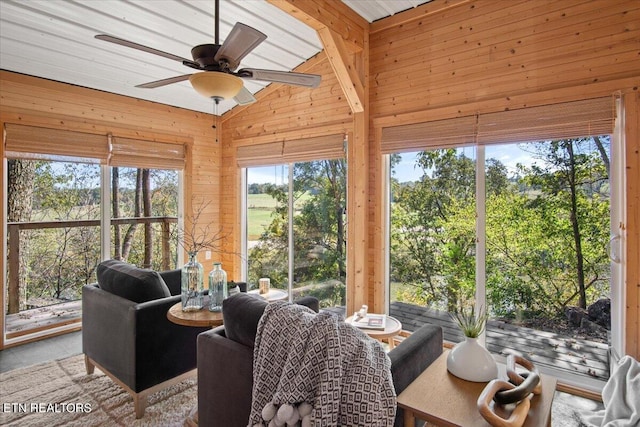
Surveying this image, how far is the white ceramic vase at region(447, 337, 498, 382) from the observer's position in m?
1.58

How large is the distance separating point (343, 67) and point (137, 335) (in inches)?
111

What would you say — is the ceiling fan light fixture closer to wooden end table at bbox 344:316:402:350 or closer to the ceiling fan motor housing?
the ceiling fan motor housing

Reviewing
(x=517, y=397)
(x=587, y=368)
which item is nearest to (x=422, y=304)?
(x=587, y=368)

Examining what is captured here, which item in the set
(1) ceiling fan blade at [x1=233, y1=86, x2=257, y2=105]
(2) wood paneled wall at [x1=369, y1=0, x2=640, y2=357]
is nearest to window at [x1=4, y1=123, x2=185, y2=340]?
(1) ceiling fan blade at [x1=233, y1=86, x2=257, y2=105]

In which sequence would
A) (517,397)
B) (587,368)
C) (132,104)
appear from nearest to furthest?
(517,397) → (587,368) → (132,104)

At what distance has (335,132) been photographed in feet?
13.4

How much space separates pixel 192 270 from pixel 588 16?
3.40 m

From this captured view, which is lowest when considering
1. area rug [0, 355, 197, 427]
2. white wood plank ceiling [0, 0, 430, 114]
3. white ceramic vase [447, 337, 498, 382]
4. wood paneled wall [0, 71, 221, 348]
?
area rug [0, 355, 197, 427]

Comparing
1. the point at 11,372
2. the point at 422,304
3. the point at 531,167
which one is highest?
the point at 531,167

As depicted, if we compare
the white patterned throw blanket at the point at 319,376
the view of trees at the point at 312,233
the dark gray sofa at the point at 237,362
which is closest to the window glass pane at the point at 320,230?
the view of trees at the point at 312,233

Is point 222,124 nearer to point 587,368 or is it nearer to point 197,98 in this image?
point 197,98

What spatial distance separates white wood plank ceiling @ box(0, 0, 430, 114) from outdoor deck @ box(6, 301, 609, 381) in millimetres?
2554

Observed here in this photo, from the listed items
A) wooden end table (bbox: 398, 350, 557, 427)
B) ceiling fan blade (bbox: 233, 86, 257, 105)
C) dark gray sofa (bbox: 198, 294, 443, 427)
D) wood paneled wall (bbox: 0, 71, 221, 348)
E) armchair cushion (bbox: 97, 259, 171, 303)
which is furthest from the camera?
wood paneled wall (bbox: 0, 71, 221, 348)

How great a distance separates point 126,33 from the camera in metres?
3.23
